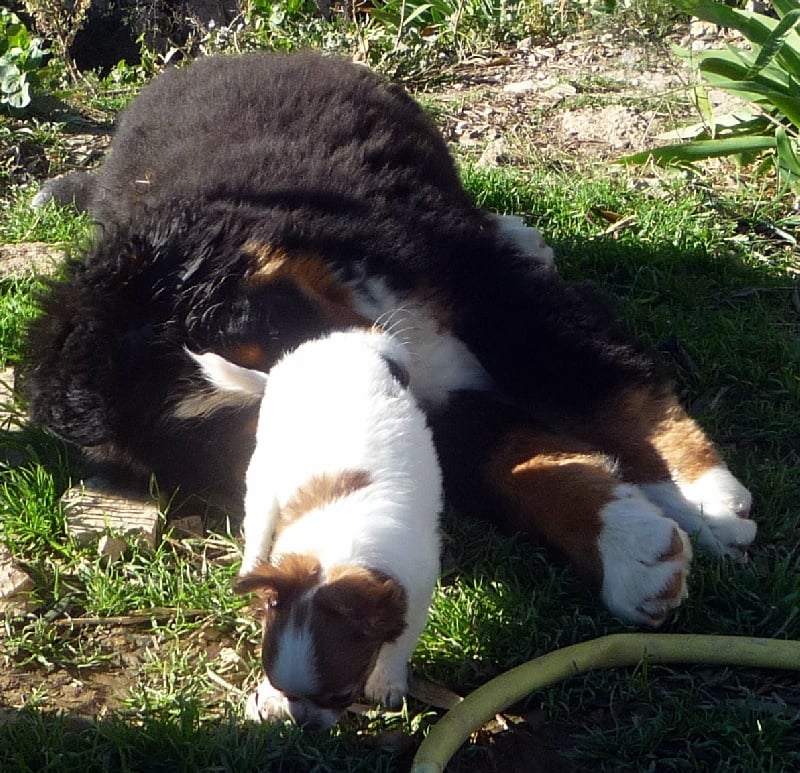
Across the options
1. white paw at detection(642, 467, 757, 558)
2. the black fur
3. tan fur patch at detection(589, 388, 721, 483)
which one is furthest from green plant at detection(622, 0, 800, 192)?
white paw at detection(642, 467, 757, 558)

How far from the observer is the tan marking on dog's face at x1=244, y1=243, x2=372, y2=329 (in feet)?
10.7

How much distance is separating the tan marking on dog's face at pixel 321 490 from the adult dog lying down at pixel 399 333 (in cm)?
60

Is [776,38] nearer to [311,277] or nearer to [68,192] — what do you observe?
[311,277]

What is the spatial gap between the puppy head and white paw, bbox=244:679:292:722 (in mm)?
133

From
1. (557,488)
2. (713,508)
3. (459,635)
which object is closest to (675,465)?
(713,508)

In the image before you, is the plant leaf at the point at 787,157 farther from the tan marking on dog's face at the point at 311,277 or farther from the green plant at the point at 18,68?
the green plant at the point at 18,68

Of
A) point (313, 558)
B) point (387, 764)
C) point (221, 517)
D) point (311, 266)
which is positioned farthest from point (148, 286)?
point (387, 764)

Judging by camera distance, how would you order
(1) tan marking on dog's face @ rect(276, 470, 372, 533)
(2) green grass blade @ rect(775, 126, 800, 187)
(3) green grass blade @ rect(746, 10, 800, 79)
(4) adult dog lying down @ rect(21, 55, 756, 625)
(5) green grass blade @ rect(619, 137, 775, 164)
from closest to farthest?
(1) tan marking on dog's face @ rect(276, 470, 372, 533)
(4) adult dog lying down @ rect(21, 55, 756, 625)
(3) green grass blade @ rect(746, 10, 800, 79)
(2) green grass blade @ rect(775, 126, 800, 187)
(5) green grass blade @ rect(619, 137, 775, 164)

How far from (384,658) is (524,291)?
4.92 feet

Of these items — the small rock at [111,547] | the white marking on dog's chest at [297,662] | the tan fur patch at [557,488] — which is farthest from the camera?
the small rock at [111,547]

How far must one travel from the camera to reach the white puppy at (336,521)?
232 centimetres

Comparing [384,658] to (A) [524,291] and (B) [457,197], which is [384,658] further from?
(B) [457,197]

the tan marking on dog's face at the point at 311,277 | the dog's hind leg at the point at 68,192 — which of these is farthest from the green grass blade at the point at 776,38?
the dog's hind leg at the point at 68,192

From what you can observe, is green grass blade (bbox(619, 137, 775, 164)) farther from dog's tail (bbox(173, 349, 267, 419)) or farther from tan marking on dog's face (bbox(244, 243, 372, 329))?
dog's tail (bbox(173, 349, 267, 419))
